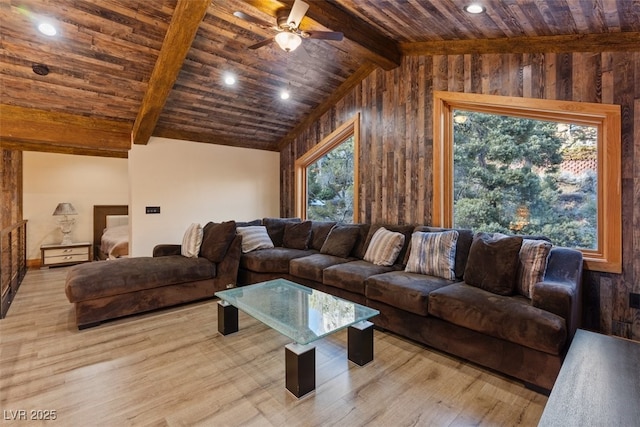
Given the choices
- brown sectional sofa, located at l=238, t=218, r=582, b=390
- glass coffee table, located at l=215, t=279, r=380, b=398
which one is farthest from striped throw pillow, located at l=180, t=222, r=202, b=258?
brown sectional sofa, located at l=238, t=218, r=582, b=390

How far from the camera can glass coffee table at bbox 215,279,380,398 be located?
77.9 inches

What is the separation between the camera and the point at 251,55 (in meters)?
3.82

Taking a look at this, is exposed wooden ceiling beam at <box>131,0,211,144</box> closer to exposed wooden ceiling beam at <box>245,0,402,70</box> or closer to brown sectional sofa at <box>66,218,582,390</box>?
exposed wooden ceiling beam at <box>245,0,402,70</box>

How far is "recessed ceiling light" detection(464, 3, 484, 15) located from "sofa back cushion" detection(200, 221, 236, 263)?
3.27 m

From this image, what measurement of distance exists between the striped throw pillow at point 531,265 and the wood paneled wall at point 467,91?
0.74 meters

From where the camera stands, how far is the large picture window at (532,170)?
269 centimetres

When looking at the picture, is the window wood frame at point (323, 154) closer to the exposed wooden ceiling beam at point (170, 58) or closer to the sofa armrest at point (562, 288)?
the exposed wooden ceiling beam at point (170, 58)

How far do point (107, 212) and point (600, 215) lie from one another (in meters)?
8.11

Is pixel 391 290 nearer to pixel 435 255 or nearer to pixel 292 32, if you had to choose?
pixel 435 255

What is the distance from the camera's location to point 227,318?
2.86 metres

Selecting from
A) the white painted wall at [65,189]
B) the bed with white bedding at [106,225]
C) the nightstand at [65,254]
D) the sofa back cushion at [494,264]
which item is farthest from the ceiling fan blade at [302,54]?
the nightstand at [65,254]

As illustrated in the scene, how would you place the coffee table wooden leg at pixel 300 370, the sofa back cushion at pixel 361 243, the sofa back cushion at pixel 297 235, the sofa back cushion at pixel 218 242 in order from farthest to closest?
the sofa back cushion at pixel 297 235
the sofa back cushion at pixel 361 243
the sofa back cushion at pixel 218 242
the coffee table wooden leg at pixel 300 370

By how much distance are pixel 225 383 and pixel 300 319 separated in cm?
65

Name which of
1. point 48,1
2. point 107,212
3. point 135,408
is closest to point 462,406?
point 135,408
